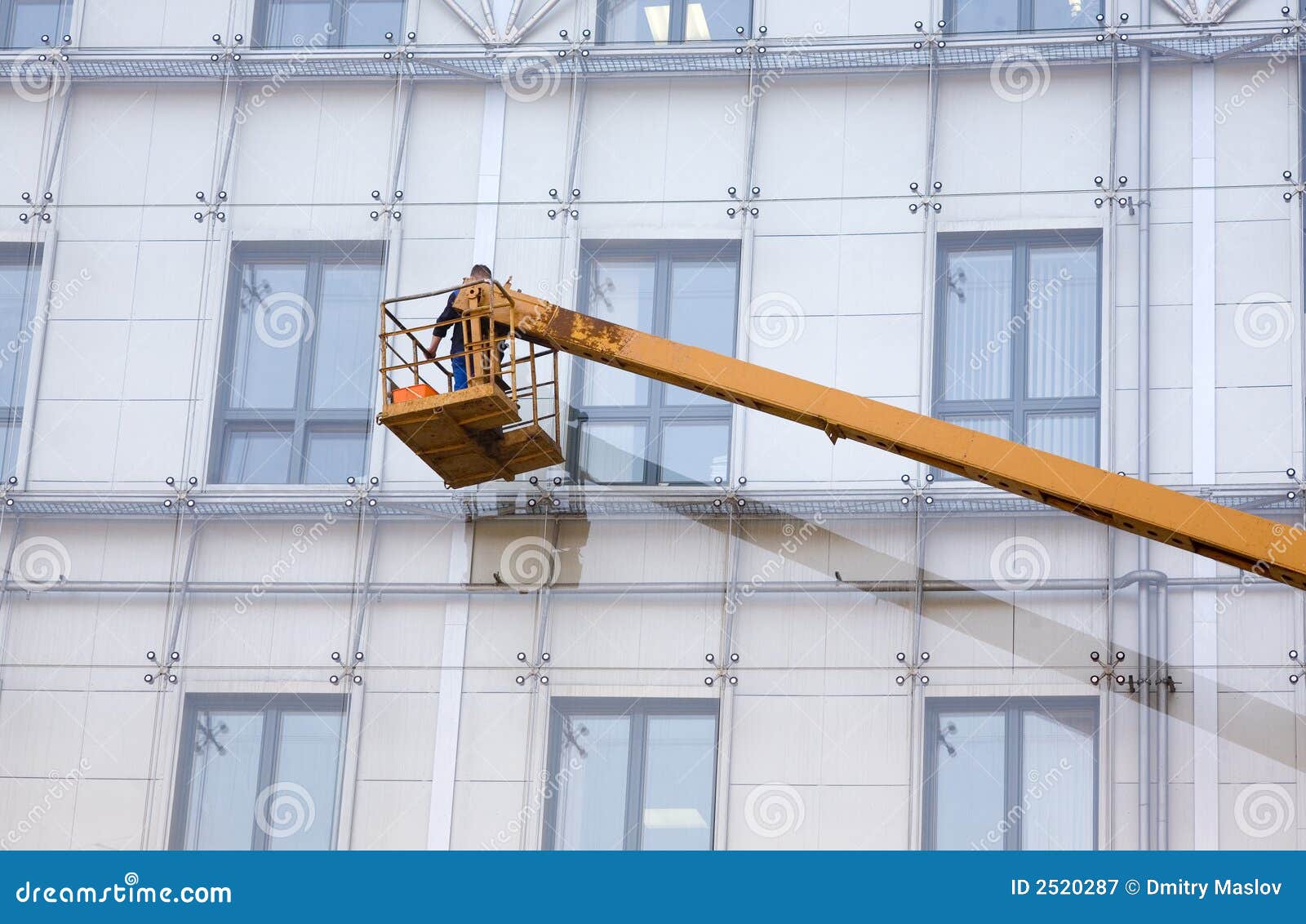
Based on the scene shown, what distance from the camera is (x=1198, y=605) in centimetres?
1567

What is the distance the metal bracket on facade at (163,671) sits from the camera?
16516 millimetres

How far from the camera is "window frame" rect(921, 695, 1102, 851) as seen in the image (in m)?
15.5

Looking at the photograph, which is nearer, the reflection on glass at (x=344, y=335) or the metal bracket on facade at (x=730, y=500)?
the metal bracket on facade at (x=730, y=500)

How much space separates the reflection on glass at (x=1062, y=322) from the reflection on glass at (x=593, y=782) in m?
4.87

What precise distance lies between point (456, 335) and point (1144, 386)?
19.8 ft

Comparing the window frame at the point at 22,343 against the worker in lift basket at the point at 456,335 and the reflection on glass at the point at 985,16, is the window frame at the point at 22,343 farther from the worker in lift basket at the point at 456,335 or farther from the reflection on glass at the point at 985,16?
the reflection on glass at the point at 985,16

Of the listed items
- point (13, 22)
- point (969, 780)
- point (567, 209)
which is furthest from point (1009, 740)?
point (13, 22)

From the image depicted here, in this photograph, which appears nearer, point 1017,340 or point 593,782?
point 593,782

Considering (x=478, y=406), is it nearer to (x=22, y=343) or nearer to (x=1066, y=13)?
→ (x=22, y=343)

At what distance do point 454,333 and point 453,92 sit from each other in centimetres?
313

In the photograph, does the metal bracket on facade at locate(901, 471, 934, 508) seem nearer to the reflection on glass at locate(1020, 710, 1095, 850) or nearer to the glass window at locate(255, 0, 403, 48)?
the reflection on glass at locate(1020, 710, 1095, 850)

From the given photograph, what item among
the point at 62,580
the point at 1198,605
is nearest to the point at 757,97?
the point at 1198,605

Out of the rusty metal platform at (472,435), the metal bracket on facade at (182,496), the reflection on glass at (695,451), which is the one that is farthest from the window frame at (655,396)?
the metal bracket on facade at (182,496)

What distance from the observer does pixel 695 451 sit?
16.9 metres
